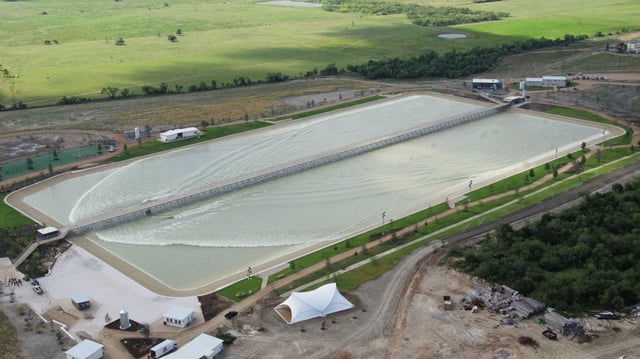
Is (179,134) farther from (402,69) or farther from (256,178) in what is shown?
(402,69)

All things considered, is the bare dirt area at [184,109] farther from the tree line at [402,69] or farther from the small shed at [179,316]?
the small shed at [179,316]

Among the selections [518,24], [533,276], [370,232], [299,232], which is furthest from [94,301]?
[518,24]

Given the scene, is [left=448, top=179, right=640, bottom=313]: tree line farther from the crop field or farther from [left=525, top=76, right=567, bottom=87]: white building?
the crop field

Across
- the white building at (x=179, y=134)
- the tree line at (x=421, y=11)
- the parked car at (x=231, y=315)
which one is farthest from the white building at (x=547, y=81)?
the parked car at (x=231, y=315)

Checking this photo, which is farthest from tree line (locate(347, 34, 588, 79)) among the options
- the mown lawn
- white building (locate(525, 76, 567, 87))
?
the mown lawn

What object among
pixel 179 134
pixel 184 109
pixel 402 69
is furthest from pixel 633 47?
pixel 179 134

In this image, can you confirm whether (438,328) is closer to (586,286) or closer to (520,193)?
(586,286)
